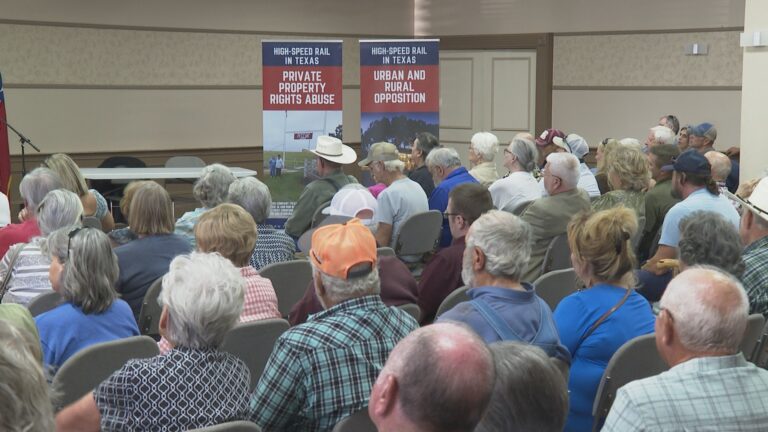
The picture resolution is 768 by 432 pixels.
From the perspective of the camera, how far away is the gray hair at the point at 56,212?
14.7 ft

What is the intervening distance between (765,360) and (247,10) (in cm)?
925

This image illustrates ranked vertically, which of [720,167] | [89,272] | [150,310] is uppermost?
[720,167]

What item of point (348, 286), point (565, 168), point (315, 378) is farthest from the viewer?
point (565, 168)

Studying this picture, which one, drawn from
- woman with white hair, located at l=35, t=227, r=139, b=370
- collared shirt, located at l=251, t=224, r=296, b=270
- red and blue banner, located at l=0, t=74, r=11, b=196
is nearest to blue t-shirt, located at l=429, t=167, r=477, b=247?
collared shirt, located at l=251, t=224, r=296, b=270

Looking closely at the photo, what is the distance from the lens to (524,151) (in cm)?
682

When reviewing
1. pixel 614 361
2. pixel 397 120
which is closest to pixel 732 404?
pixel 614 361

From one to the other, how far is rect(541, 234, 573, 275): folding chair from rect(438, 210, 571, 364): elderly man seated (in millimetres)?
2073

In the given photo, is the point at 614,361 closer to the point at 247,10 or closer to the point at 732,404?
the point at 732,404

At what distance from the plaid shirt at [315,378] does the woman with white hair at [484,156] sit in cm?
493

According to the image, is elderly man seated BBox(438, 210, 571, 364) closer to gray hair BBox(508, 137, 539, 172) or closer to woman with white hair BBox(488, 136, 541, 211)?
woman with white hair BBox(488, 136, 541, 211)

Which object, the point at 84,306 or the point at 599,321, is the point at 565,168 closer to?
the point at 599,321

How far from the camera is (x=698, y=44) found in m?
10.9

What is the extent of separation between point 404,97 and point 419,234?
3.30m

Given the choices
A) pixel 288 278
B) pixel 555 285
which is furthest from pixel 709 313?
pixel 288 278
